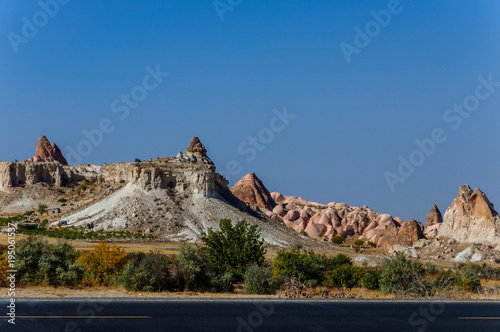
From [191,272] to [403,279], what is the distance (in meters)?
9.13

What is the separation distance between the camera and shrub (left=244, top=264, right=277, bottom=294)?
25.5 metres

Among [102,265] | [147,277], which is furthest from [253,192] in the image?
[147,277]

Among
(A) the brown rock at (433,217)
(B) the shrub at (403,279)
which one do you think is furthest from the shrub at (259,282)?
(A) the brown rock at (433,217)

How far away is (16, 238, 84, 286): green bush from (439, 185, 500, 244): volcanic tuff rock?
197 ft

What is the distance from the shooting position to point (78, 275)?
26.9m

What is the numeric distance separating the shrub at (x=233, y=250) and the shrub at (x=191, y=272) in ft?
4.94

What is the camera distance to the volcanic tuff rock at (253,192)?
497 ft

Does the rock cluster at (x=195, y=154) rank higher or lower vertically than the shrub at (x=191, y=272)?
higher
